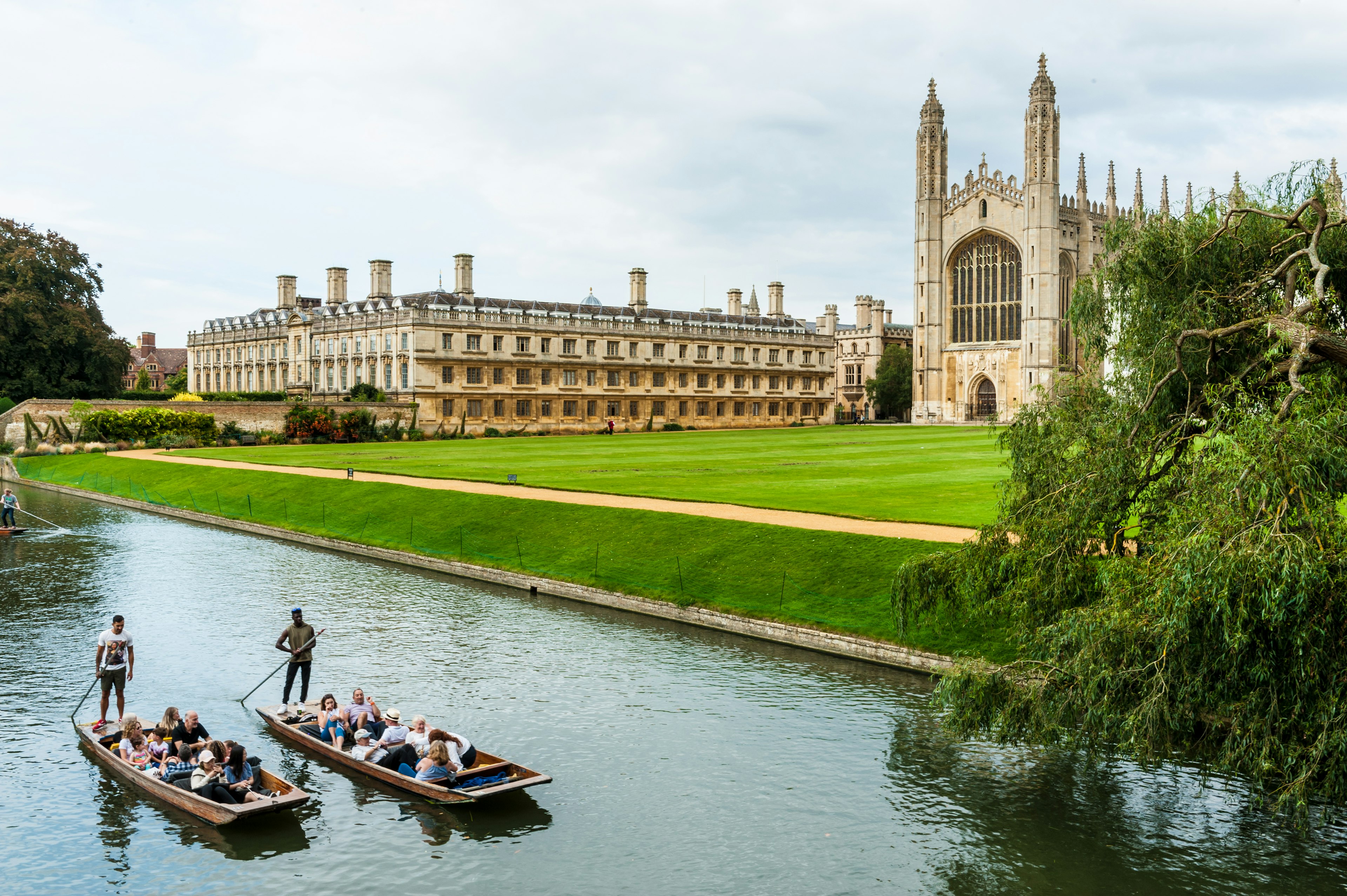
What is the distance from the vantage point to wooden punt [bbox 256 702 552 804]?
10.5m

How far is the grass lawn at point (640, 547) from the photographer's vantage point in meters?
17.7

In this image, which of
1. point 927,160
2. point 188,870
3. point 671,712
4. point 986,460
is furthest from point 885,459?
point 927,160

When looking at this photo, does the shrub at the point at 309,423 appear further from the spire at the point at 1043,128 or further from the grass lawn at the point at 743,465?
the spire at the point at 1043,128

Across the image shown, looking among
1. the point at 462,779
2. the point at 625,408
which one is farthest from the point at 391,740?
the point at 625,408

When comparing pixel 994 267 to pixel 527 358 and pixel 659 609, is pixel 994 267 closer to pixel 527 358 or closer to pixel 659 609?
pixel 527 358

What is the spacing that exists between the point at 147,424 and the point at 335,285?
25.8 metres

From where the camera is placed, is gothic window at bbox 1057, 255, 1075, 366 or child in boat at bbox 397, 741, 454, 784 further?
gothic window at bbox 1057, 255, 1075, 366

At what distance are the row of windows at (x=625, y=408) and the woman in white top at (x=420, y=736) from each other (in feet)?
176

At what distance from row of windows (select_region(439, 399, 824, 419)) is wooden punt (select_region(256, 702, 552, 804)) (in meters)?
53.1

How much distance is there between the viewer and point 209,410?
178 feet

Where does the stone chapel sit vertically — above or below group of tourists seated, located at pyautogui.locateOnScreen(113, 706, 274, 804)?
above

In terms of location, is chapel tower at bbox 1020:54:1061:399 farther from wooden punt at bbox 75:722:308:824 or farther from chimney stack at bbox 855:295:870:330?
wooden punt at bbox 75:722:308:824

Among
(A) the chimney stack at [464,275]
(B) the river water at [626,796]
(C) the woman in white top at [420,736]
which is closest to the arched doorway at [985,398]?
(A) the chimney stack at [464,275]

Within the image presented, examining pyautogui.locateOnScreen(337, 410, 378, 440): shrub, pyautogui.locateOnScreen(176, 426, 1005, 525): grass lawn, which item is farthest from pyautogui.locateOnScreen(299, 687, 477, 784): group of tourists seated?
pyautogui.locateOnScreen(337, 410, 378, 440): shrub
